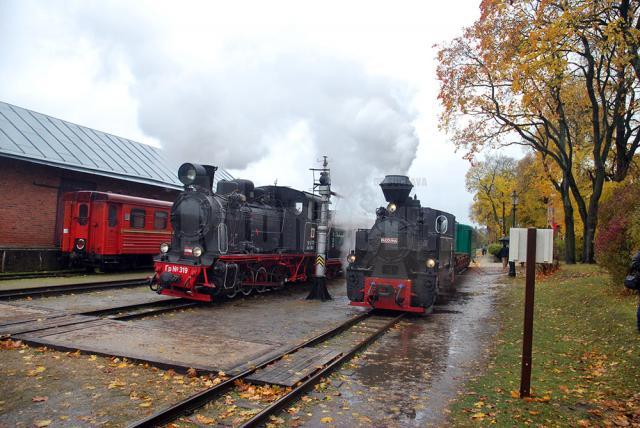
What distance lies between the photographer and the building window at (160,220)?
1892 cm

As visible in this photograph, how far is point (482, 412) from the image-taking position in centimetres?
504

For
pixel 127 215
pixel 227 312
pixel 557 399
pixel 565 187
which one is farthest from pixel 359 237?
pixel 565 187

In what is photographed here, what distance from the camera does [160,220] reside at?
1922cm

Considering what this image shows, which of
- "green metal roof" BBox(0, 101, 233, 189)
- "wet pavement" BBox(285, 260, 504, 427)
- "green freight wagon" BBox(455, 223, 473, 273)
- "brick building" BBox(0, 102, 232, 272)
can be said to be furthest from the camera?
"green freight wagon" BBox(455, 223, 473, 273)

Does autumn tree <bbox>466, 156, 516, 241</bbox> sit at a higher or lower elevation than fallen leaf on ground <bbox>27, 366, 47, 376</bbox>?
higher

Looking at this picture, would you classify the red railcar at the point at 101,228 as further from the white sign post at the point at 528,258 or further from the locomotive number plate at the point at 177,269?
the white sign post at the point at 528,258

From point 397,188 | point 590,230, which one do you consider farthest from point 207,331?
point 590,230

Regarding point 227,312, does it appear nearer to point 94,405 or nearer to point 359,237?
point 359,237

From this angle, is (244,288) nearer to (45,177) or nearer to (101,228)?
(101,228)

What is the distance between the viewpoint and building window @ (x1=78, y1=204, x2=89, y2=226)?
670 inches

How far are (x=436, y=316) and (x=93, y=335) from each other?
25.2ft

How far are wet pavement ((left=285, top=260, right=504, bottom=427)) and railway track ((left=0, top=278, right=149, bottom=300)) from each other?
8.62 meters

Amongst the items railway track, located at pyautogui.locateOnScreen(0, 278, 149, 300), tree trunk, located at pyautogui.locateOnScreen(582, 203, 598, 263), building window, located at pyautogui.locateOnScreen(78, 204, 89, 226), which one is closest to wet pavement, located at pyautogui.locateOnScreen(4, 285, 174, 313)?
railway track, located at pyautogui.locateOnScreen(0, 278, 149, 300)

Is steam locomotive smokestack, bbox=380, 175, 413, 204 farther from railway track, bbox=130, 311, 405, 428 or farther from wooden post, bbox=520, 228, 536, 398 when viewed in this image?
wooden post, bbox=520, 228, 536, 398
